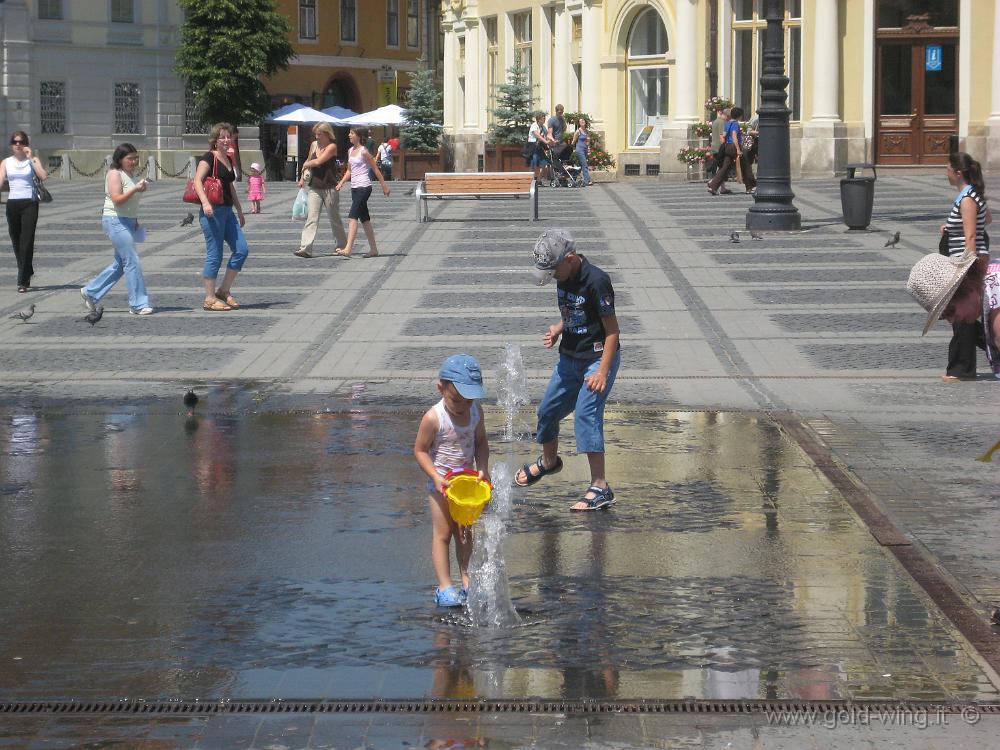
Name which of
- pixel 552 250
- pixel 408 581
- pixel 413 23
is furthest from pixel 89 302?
pixel 413 23

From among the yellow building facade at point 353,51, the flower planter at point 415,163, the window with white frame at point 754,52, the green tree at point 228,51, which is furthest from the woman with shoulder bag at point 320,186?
the yellow building facade at point 353,51

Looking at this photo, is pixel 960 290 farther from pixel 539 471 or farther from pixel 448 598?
pixel 539 471

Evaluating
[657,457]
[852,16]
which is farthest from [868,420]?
[852,16]

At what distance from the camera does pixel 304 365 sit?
12.9 metres

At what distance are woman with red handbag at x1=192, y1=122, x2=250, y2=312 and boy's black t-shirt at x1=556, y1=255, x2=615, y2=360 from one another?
791cm

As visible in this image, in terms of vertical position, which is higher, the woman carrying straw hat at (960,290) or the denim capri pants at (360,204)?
the denim capri pants at (360,204)

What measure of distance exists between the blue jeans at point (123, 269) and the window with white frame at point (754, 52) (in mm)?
25780

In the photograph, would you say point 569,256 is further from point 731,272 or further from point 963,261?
point 731,272

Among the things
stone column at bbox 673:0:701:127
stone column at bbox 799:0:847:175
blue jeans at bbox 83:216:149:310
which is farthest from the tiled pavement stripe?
stone column at bbox 673:0:701:127

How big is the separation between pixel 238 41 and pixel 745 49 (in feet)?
66.2

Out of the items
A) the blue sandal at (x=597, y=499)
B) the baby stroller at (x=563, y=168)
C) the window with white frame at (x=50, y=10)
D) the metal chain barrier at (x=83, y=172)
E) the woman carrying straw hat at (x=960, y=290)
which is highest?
the window with white frame at (x=50, y=10)

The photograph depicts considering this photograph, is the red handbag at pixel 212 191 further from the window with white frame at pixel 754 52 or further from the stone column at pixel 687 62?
the stone column at pixel 687 62

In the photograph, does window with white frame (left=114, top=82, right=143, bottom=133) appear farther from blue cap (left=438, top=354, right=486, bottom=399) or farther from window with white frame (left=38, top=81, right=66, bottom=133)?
blue cap (left=438, top=354, right=486, bottom=399)

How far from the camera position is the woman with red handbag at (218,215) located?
617 inches
